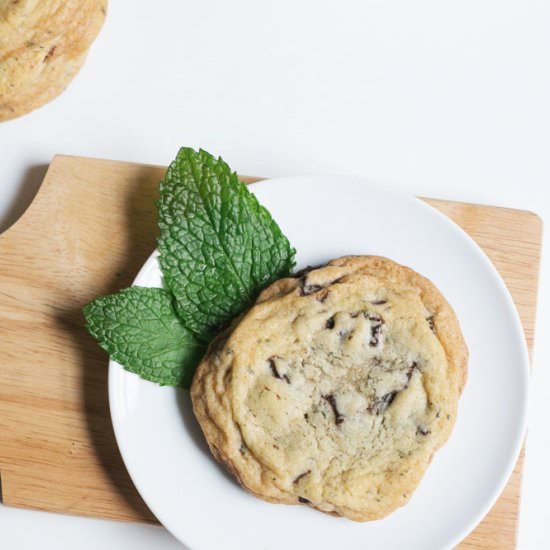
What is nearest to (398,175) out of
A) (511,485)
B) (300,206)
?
(300,206)

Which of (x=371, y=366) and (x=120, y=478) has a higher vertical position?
(x=371, y=366)

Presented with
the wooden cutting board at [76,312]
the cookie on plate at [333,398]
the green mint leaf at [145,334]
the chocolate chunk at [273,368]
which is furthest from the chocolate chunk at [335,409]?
the wooden cutting board at [76,312]

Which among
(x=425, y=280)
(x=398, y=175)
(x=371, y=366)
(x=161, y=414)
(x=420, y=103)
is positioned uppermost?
(x=420, y=103)

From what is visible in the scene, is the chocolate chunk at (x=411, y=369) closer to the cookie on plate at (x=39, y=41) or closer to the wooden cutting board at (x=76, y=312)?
the wooden cutting board at (x=76, y=312)

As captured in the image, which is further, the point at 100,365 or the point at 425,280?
the point at 100,365

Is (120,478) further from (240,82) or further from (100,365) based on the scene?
(240,82)

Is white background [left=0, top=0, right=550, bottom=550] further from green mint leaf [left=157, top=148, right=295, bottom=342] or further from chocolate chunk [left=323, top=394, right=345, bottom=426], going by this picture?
chocolate chunk [left=323, top=394, right=345, bottom=426]
